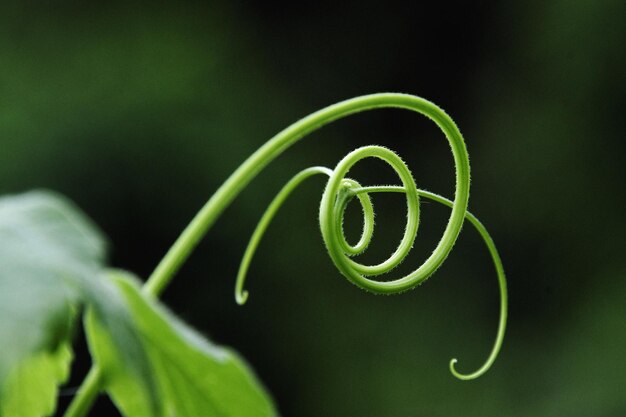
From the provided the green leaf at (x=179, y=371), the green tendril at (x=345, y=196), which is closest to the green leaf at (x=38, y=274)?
the green leaf at (x=179, y=371)

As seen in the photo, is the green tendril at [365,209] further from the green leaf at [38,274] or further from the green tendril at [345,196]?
the green leaf at [38,274]

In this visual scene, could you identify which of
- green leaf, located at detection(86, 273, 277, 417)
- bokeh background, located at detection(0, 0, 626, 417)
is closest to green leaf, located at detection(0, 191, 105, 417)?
green leaf, located at detection(86, 273, 277, 417)

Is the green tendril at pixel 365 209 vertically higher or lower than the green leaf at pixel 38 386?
higher

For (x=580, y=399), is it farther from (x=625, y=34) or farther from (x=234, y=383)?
(x=234, y=383)

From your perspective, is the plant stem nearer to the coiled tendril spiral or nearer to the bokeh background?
the coiled tendril spiral

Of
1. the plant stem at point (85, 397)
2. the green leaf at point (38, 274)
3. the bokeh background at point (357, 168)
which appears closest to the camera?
the green leaf at point (38, 274)

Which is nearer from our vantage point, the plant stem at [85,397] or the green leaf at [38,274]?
the green leaf at [38,274]

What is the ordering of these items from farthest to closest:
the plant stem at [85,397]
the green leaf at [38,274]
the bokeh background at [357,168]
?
1. the bokeh background at [357,168]
2. the plant stem at [85,397]
3. the green leaf at [38,274]
